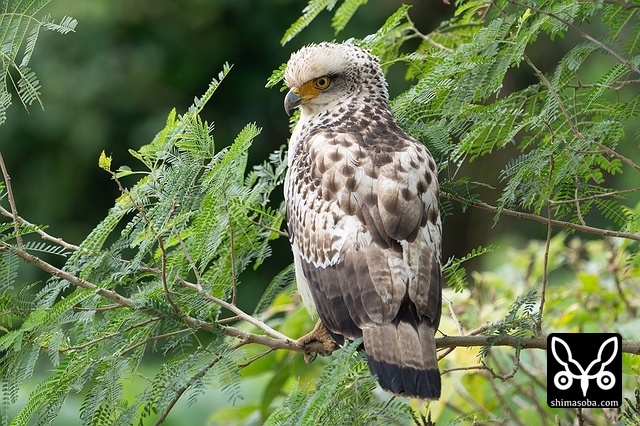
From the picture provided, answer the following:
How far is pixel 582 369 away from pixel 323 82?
50.6 inches

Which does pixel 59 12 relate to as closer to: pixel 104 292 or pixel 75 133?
pixel 75 133

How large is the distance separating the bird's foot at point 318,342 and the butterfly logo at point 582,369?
678 mm

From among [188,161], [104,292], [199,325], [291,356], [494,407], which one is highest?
[188,161]

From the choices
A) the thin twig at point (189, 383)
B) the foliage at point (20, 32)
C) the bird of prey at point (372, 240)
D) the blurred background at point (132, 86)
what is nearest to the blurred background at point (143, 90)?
the blurred background at point (132, 86)

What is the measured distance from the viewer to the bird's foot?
3064 mm

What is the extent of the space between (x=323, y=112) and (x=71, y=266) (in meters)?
1.11

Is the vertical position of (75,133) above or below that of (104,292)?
below

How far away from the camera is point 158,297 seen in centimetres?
269

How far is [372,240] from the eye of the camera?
2.83 meters

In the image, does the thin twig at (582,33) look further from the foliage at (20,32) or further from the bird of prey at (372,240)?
the foliage at (20,32)

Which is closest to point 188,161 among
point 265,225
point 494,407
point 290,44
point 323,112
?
point 265,225

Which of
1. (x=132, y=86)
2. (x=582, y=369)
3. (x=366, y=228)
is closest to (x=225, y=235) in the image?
(x=366, y=228)

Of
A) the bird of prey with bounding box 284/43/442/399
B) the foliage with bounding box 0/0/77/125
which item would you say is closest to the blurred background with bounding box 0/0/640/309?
the bird of prey with bounding box 284/43/442/399

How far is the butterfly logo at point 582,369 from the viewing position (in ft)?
9.55
